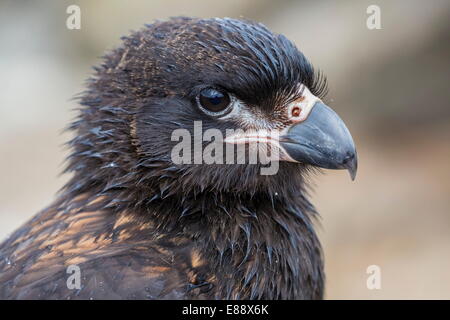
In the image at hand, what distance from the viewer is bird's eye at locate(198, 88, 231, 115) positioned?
11.2 feet

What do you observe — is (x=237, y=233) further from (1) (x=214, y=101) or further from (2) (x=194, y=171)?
(1) (x=214, y=101)

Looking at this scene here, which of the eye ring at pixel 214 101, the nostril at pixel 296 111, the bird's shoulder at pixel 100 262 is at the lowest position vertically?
the bird's shoulder at pixel 100 262

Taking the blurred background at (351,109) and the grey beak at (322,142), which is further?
the blurred background at (351,109)

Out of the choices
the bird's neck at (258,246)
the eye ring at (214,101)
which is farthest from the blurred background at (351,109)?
the eye ring at (214,101)

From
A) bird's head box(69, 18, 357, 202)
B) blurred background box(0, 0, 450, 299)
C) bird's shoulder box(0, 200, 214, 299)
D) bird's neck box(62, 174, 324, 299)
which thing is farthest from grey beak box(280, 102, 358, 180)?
blurred background box(0, 0, 450, 299)

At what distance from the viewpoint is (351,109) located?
1035 centimetres

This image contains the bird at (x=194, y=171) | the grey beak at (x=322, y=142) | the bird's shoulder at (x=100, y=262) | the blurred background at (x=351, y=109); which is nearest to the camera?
the bird's shoulder at (x=100, y=262)

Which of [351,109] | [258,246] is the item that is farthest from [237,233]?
[351,109]

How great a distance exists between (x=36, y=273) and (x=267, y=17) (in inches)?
306

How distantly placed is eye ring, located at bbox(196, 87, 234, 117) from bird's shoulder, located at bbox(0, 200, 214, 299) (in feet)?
2.13

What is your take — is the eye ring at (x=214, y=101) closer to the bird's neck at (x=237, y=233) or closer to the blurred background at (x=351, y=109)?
the bird's neck at (x=237, y=233)

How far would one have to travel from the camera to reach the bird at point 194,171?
3314 mm

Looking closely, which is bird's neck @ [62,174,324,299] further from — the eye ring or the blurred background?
the blurred background

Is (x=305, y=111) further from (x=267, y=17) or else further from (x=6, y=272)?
(x=267, y=17)
